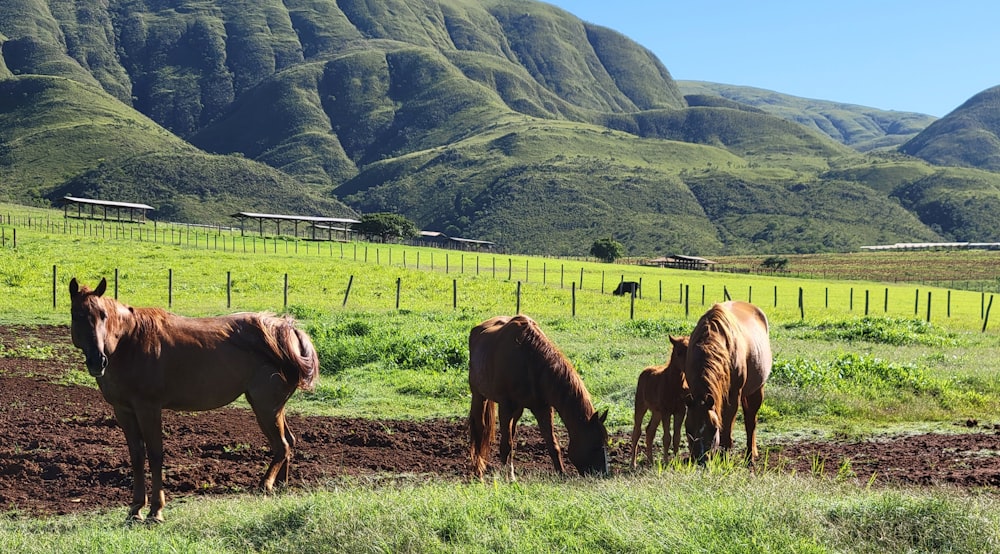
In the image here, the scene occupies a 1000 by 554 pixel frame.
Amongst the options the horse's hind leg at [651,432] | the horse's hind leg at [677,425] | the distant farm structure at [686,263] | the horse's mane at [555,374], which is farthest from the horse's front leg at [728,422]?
the distant farm structure at [686,263]

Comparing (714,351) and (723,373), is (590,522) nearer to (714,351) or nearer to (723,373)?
(723,373)

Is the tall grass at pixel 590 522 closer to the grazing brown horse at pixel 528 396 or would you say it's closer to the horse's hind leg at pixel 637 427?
the grazing brown horse at pixel 528 396

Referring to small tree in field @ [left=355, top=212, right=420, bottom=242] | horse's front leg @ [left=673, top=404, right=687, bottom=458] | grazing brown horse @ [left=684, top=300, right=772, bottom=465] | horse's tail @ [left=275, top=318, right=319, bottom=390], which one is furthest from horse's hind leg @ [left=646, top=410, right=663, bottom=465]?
small tree in field @ [left=355, top=212, right=420, bottom=242]

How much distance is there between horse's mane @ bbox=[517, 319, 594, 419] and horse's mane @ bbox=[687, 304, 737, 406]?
1.11 m

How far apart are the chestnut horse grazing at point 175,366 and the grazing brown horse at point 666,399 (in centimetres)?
410

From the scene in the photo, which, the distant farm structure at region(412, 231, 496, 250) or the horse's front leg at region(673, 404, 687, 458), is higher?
the horse's front leg at region(673, 404, 687, 458)

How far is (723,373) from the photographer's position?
8.58 meters

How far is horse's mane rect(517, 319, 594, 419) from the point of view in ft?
27.4

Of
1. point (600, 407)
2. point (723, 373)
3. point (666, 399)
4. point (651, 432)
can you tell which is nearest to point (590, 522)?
point (723, 373)

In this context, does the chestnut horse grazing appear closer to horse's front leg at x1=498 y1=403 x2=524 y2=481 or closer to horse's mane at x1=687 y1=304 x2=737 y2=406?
horse's front leg at x1=498 y1=403 x2=524 y2=481

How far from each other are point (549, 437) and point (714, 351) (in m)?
1.95

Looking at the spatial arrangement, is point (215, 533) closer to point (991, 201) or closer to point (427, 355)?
point (427, 355)

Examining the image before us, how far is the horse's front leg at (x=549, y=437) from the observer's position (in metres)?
8.34

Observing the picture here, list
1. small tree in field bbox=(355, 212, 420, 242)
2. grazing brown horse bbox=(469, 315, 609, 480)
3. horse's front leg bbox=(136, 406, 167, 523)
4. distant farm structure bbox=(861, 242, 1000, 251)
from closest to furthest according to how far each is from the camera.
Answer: horse's front leg bbox=(136, 406, 167, 523) < grazing brown horse bbox=(469, 315, 609, 480) < small tree in field bbox=(355, 212, 420, 242) < distant farm structure bbox=(861, 242, 1000, 251)
